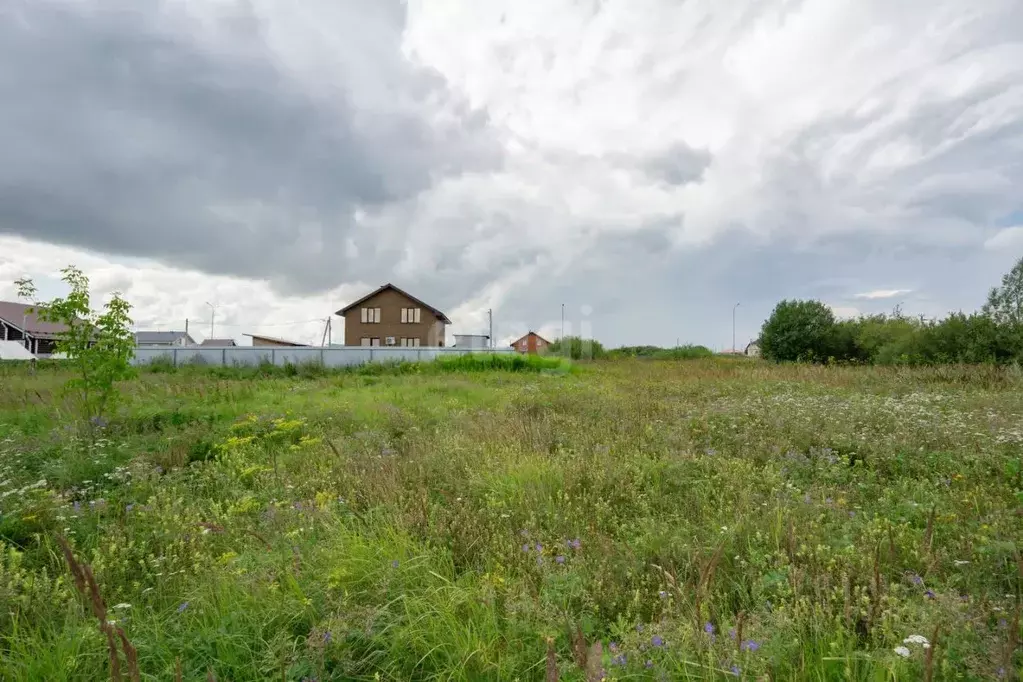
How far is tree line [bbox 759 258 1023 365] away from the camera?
75.9ft

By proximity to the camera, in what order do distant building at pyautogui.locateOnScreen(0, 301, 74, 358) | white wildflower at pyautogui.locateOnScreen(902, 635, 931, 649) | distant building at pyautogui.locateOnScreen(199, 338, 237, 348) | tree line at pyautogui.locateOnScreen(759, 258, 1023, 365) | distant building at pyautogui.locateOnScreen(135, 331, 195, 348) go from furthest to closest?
distant building at pyautogui.locateOnScreen(199, 338, 237, 348), distant building at pyautogui.locateOnScreen(135, 331, 195, 348), distant building at pyautogui.locateOnScreen(0, 301, 74, 358), tree line at pyautogui.locateOnScreen(759, 258, 1023, 365), white wildflower at pyautogui.locateOnScreen(902, 635, 931, 649)

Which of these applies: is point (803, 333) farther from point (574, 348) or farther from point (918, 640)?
point (918, 640)

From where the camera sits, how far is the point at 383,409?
901 centimetres

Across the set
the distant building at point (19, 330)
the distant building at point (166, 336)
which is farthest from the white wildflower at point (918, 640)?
the distant building at point (166, 336)

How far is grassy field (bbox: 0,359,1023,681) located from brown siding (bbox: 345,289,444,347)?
4049 centimetres

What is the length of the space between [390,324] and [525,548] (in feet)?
153

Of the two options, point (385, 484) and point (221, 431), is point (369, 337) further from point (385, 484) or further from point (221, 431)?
point (385, 484)

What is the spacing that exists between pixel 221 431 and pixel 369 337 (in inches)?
1641

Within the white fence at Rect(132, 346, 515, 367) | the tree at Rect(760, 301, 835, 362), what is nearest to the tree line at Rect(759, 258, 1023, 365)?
the tree at Rect(760, 301, 835, 362)

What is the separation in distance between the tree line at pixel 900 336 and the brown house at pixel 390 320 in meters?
32.3

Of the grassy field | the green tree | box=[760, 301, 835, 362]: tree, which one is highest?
box=[760, 301, 835, 362]: tree

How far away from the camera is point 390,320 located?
48.1 m

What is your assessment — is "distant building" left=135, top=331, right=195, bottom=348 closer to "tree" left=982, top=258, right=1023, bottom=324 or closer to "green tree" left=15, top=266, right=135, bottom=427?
"green tree" left=15, top=266, right=135, bottom=427

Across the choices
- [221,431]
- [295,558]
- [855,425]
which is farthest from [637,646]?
[221,431]
